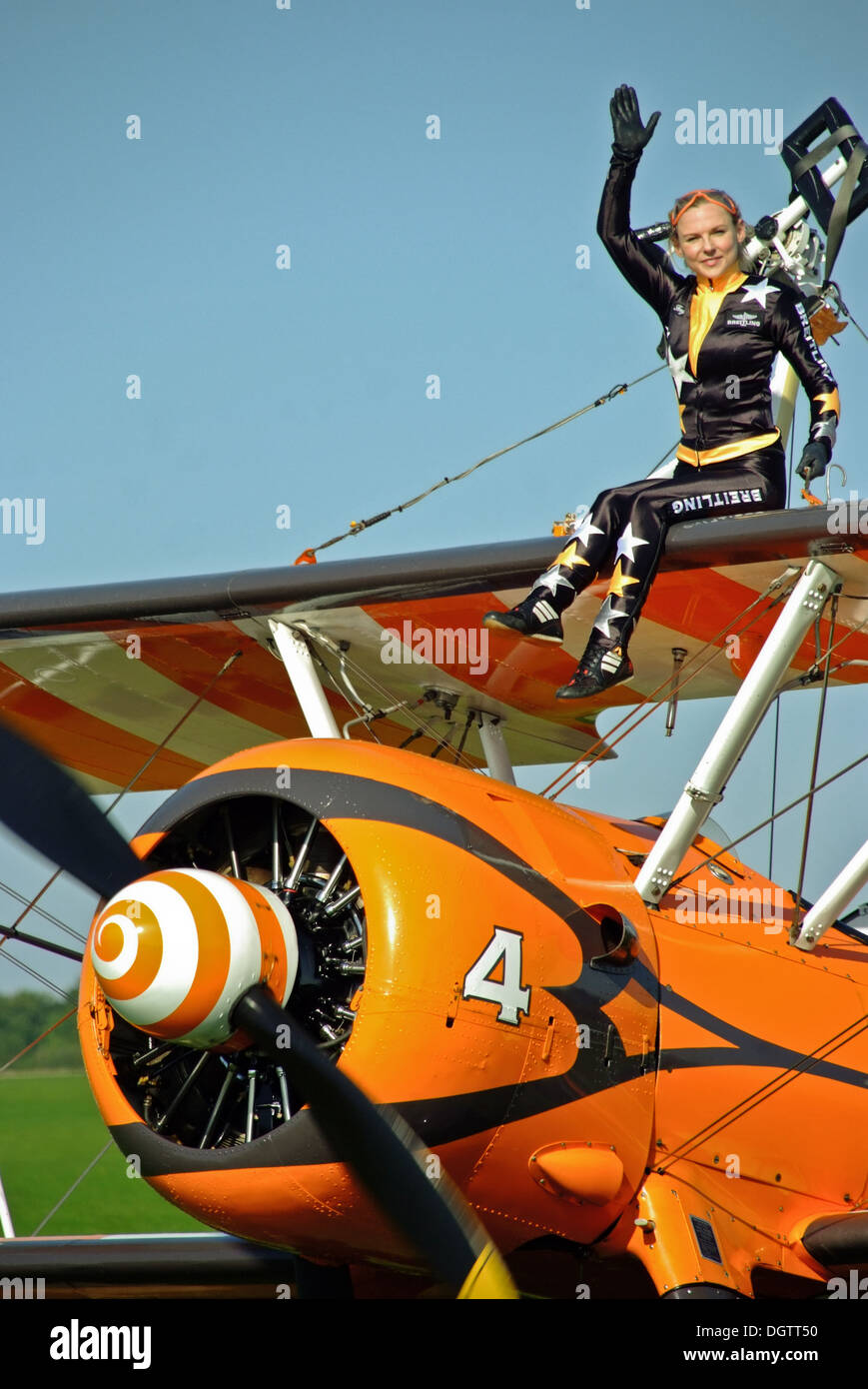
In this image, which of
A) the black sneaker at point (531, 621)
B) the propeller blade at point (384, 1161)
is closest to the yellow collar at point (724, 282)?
the black sneaker at point (531, 621)

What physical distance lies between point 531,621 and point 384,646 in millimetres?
1578

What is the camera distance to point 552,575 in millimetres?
5594

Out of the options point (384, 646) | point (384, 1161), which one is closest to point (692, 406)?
point (384, 646)

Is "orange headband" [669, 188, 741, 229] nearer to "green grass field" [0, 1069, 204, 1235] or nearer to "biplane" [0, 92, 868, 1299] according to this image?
"biplane" [0, 92, 868, 1299]

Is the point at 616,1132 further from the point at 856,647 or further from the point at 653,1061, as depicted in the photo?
the point at 856,647

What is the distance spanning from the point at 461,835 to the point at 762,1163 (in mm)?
1831

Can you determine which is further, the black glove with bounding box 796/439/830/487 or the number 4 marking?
the black glove with bounding box 796/439/830/487

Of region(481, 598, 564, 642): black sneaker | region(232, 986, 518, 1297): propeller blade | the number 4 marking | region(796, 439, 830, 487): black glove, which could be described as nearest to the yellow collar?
region(796, 439, 830, 487): black glove

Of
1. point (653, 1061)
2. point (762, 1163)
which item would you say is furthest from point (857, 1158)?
point (653, 1061)

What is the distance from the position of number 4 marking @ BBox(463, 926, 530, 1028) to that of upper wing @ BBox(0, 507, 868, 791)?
1.49 m

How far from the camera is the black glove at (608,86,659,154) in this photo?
6016 mm

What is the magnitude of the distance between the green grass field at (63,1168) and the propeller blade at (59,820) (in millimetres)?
12593

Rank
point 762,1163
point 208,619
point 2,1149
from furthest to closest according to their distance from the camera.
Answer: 1. point 2,1149
2. point 208,619
3. point 762,1163

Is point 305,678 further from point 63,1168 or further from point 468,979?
point 63,1168
